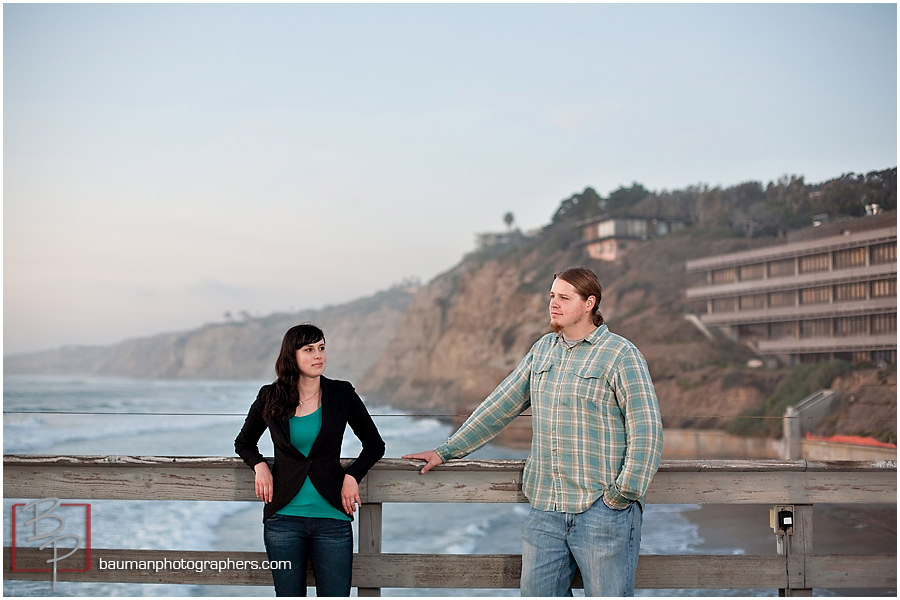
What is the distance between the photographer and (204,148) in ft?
292

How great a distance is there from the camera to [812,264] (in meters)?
56.3

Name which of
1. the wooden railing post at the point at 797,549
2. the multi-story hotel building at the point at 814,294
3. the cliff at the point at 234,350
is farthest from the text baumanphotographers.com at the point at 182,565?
the cliff at the point at 234,350

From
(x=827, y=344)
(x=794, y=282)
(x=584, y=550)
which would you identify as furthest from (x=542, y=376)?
(x=794, y=282)

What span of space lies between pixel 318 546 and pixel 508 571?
2.13 feet

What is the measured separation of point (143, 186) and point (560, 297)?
8840cm

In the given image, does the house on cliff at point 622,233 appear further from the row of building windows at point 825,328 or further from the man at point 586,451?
the man at point 586,451

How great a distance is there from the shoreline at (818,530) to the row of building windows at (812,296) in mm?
30970

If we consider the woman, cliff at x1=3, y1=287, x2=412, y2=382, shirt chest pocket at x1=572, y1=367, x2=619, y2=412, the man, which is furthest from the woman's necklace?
cliff at x1=3, y1=287, x2=412, y2=382

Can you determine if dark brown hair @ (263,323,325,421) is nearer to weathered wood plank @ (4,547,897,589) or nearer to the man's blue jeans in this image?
weathered wood plank @ (4,547,897,589)

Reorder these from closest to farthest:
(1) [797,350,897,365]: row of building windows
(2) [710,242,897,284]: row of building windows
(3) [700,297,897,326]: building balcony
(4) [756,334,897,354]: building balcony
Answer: (4) [756,334,897,354]: building balcony, (1) [797,350,897,365]: row of building windows, (3) [700,297,897,326]: building balcony, (2) [710,242,897,284]: row of building windows

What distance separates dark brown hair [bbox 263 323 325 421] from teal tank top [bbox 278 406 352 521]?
6 cm

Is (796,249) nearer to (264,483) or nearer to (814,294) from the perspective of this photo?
(814,294)

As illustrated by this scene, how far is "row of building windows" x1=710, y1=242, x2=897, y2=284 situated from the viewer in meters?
50.7

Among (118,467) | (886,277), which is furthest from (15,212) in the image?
(118,467)
